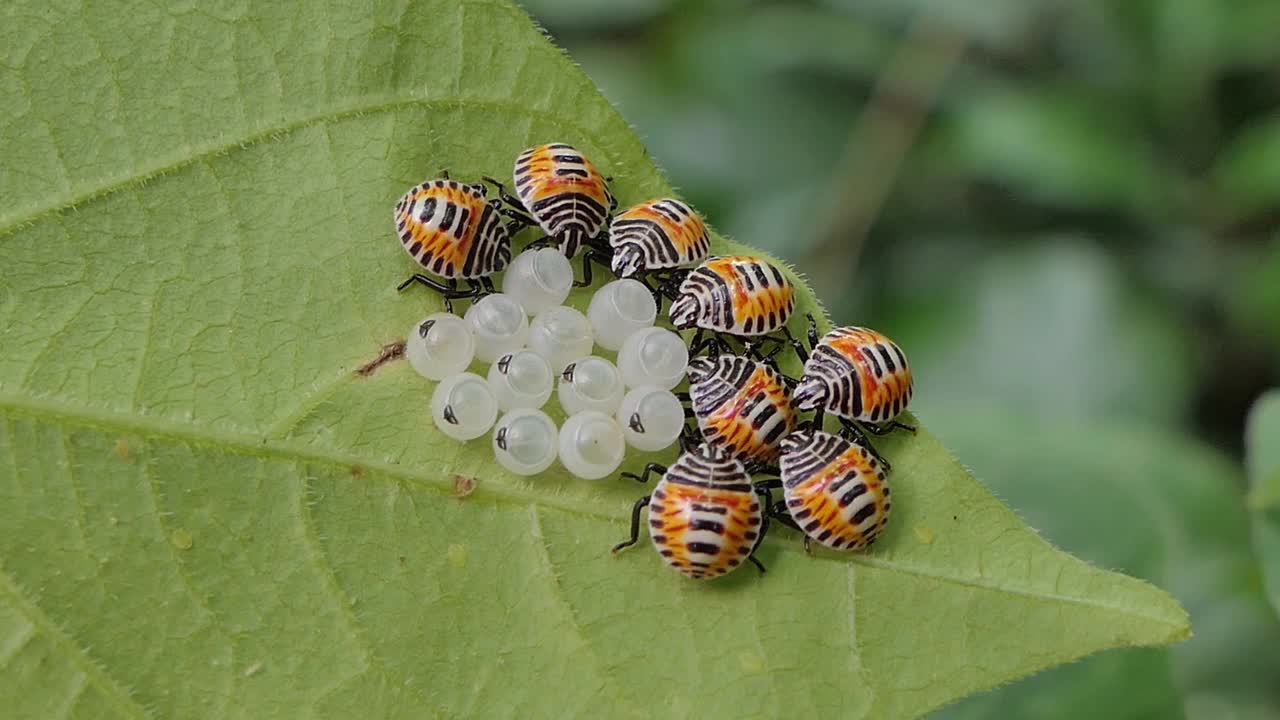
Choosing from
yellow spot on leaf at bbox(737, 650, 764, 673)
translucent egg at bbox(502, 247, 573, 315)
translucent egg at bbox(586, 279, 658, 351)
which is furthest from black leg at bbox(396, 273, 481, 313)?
yellow spot on leaf at bbox(737, 650, 764, 673)

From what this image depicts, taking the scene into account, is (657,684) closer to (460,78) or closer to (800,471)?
(800,471)

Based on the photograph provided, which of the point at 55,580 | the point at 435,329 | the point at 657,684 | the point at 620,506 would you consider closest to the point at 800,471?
the point at 620,506

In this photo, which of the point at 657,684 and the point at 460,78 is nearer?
the point at 657,684

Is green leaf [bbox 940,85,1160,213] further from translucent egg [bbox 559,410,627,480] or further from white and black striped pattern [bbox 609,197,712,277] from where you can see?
translucent egg [bbox 559,410,627,480]

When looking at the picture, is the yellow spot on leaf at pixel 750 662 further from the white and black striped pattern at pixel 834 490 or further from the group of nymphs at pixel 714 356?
the white and black striped pattern at pixel 834 490

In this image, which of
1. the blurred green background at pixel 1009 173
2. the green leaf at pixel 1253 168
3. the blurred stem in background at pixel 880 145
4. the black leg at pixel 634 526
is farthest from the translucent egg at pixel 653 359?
the green leaf at pixel 1253 168

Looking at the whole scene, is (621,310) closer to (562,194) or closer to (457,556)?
(562,194)
